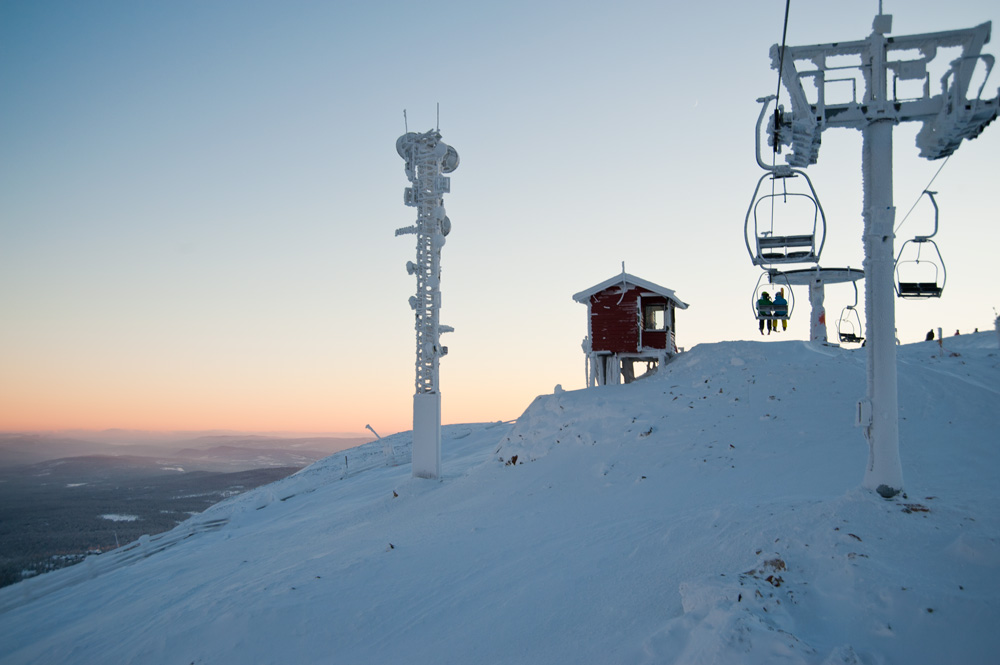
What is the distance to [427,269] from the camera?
21.2 metres


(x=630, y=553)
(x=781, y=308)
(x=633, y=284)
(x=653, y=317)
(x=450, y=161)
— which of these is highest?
(x=450, y=161)

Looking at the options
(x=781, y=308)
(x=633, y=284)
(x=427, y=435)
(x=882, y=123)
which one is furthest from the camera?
(x=633, y=284)

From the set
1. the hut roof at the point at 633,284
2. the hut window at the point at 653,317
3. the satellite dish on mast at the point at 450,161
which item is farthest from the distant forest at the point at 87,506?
the hut window at the point at 653,317

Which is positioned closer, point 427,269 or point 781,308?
point 781,308

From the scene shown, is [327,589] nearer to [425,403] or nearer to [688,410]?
[425,403]

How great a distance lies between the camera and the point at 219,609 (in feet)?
35.4

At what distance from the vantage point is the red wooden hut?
26.7m

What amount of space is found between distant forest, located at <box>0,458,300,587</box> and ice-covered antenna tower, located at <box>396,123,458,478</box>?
16.3 m

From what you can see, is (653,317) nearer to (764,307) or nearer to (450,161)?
(764,307)

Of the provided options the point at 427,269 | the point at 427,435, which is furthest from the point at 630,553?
the point at 427,269

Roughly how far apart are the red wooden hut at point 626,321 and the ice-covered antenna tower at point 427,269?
837 centimetres

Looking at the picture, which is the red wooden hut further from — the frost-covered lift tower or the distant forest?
the distant forest

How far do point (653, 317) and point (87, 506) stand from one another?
4217 cm

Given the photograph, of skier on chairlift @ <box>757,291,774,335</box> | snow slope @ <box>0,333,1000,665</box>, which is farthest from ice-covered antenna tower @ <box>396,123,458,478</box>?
skier on chairlift @ <box>757,291,774,335</box>
